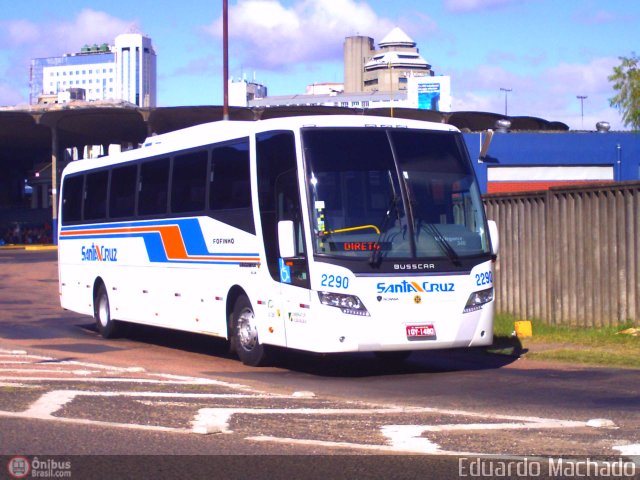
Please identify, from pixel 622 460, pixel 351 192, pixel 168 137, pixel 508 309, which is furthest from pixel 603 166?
pixel 622 460

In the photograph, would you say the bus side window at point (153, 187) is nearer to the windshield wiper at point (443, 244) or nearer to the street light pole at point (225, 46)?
the windshield wiper at point (443, 244)

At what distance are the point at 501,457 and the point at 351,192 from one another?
5.48 metres

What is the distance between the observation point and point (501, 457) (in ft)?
23.5

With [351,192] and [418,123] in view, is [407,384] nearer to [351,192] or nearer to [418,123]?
[351,192]

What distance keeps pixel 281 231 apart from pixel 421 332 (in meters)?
2.16

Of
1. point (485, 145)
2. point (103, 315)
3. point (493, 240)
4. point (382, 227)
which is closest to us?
point (382, 227)

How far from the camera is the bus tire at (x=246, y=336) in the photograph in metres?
13.4

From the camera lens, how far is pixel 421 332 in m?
12.0

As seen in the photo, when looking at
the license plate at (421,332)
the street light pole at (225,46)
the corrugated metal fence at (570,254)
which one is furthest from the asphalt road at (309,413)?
the street light pole at (225,46)

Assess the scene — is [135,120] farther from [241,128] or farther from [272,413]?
[272,413]

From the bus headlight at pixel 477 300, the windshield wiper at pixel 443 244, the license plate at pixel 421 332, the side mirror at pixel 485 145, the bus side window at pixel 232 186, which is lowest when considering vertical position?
the license plate at pixel 421 332

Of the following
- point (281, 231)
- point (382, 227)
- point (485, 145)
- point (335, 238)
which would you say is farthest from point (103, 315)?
point (485, 145)

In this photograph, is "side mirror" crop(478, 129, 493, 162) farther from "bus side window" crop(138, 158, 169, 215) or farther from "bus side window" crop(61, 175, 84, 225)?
"bus side window" crop(138, 158, 169, 215)

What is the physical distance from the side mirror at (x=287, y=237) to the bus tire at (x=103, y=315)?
700cm
